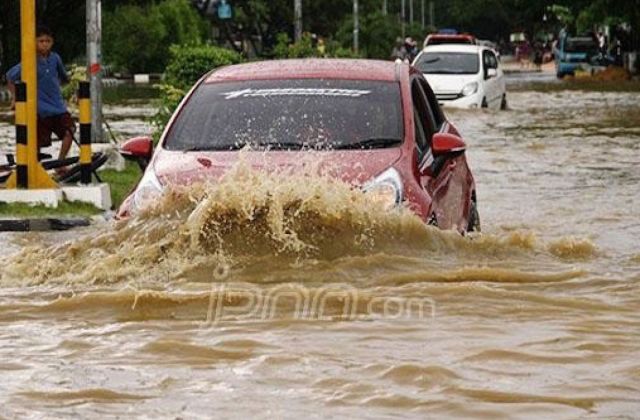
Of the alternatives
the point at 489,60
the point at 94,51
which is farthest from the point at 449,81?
the point at 94,51

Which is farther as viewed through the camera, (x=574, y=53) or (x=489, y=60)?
(x=574, y=53)

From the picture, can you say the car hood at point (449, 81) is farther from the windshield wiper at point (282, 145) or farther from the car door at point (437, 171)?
the windshield wiper at point (282, 145)

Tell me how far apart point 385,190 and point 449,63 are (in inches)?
1085

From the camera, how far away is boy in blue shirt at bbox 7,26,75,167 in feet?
59.9

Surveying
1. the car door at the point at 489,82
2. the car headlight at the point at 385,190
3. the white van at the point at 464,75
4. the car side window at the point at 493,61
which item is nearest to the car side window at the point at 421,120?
the car headlight at the point at 385,190

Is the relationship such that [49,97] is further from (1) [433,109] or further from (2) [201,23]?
(2) [201,23]

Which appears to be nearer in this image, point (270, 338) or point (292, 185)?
point (270, 338)

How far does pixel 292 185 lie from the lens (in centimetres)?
1062

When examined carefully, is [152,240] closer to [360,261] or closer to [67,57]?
[360,261]

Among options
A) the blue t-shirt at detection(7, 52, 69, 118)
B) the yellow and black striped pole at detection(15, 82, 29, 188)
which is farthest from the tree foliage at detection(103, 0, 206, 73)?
the yellow and black striped pole at detection(15, 82, 29, 188)

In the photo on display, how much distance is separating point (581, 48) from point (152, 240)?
209 feet

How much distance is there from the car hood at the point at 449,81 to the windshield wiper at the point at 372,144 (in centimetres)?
2504

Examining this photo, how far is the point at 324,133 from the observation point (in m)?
11.3

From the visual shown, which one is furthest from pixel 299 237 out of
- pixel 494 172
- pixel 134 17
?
pixel 134 17
